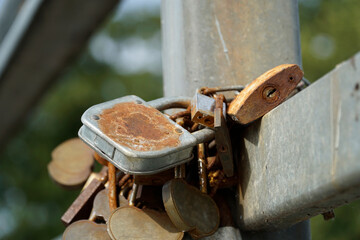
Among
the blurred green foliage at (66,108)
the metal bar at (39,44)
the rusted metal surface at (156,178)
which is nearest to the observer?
the rusted metal surface at (156,178)

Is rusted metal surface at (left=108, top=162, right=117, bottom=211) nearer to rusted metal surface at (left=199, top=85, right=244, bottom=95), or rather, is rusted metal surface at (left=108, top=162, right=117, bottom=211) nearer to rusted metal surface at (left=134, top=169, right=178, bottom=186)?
rusted metal surface at (left=134, top=169, right=178, bottom=186)

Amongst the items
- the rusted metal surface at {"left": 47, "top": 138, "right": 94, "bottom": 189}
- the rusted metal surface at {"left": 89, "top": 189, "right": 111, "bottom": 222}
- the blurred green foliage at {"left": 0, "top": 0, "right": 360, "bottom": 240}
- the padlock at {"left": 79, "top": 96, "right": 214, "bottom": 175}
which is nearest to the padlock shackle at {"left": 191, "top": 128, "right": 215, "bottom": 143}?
the padlock at {"left": 79, "top": 96, "right": 214, "bottom": 175}

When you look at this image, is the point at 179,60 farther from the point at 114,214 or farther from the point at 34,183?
the point at 34,183

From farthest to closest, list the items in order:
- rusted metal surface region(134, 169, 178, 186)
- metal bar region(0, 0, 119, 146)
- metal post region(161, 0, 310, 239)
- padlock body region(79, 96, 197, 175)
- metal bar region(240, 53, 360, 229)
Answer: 1. metal bar region(0, 0, 119, 146)
2. metal post region(161, 0, 310, 239)
3. rusted metal surface region(134, 169, 178, 186)
4. padlock body region(79, 96, 197, 175)
5. metal bar region(240, 53, 360, 229)

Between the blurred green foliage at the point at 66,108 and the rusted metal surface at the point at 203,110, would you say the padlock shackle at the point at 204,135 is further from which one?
the blurred green foliage at the point at 66,108

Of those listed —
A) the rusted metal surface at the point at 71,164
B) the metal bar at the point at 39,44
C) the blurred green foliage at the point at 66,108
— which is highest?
the rusted metal surface at the point at 71,164

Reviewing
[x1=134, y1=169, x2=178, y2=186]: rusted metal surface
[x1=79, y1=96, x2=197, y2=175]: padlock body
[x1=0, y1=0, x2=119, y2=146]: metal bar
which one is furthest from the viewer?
[x1=0, y1=0, x2=119, y2=146]: metal bar

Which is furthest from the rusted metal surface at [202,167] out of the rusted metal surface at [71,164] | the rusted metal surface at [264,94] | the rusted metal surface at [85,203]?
the rusted metal surface at [71,164]
